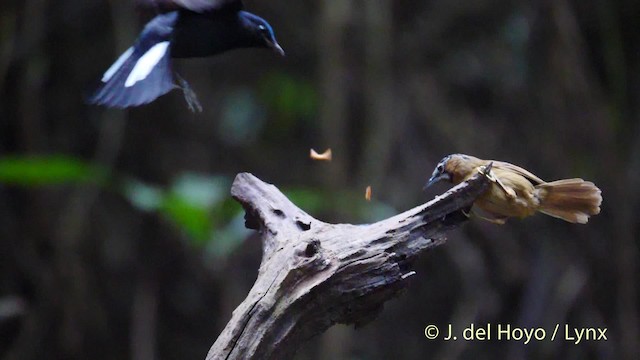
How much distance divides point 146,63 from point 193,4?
0.73 feet

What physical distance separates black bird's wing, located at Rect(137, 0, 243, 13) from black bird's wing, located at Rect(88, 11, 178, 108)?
0.04 meters

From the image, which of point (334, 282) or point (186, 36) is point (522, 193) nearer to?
point (334, 282)

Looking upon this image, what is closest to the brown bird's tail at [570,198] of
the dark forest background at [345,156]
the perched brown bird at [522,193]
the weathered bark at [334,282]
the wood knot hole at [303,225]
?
the perched brown bird at [522,193]

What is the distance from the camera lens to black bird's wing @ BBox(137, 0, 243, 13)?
2.08 m

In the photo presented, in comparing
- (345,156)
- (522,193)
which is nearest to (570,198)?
(522,193)

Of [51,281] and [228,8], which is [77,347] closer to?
[51,281]

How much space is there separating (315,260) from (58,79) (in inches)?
136

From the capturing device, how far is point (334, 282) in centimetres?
166

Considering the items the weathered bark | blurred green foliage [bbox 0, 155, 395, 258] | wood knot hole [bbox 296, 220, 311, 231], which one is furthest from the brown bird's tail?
blurred green foliage [bbox 0, 155, 395, 258]

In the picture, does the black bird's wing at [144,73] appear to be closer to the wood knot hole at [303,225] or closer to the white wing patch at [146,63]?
the white wing patch at [146,63]

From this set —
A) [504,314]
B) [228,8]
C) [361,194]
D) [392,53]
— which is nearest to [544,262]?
[504,314]

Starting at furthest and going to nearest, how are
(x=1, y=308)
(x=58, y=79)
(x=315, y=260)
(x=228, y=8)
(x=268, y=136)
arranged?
(x=268, y=136) → (x=58, y=79) → (x=1, y=308) → (x=228, y=8) → (x=315, y=260)

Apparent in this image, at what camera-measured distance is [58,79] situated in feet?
15.5

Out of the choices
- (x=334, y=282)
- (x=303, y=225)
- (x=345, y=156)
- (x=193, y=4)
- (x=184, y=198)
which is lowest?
(x=334, y=282)
